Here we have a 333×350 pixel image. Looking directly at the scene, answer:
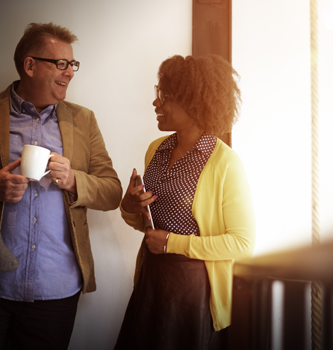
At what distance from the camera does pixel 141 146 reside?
1.56 metres

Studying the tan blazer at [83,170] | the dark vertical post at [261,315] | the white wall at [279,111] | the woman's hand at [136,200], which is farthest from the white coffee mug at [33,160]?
the white wall at [279,111]

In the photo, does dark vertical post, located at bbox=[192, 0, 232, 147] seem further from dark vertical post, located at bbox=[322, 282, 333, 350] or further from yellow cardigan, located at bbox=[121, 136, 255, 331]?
dark vertical post, located at bbox=[322, 282, 333, 350]

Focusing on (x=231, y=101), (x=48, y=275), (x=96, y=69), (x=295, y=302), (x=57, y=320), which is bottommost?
(x=57, y=320)

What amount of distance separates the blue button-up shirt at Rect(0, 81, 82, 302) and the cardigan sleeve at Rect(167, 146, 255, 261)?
0.49m

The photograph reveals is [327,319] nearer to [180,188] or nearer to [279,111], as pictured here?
[180,188]

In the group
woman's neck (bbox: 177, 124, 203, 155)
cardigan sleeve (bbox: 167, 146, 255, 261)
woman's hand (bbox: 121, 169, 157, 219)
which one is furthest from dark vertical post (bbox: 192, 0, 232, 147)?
woman's hand (bbox: 121, 169, 157, 219)

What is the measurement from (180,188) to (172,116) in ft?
0.92

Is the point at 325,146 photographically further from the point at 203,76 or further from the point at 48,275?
the point at 48,275

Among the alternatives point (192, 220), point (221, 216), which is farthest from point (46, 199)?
point (221, 216)

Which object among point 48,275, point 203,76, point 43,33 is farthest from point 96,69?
point 48,275

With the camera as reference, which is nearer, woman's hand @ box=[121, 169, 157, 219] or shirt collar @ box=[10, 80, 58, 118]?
woman's hand @ box=[121, 169, 157, 219]

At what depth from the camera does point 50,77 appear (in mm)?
1210

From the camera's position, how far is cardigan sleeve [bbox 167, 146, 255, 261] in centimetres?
94

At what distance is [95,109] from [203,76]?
2.45 ft
